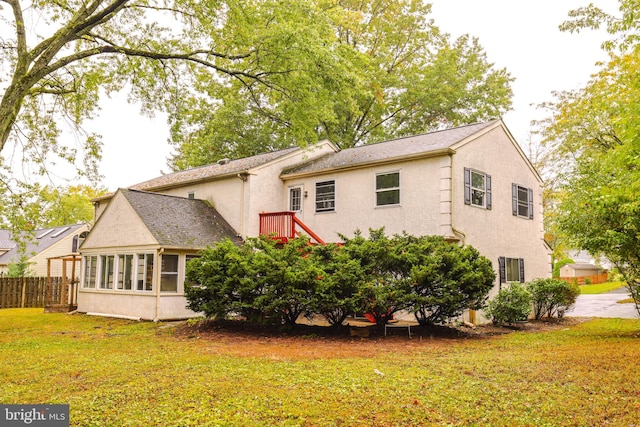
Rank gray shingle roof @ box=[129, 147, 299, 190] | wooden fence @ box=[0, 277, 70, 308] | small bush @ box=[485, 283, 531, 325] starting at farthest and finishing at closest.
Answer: wooden fence @ box=[0, 277, 70, 308] < gray shingle roof @ box=[129, 147, 299, 190] < small bush @ box=[485, 283, 531, 325]

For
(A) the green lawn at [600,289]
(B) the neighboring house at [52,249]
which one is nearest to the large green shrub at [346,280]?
(B) the neighboring house at [52,249]

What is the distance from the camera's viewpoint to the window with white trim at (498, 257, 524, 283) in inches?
647

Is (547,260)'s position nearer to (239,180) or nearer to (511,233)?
(511,233)

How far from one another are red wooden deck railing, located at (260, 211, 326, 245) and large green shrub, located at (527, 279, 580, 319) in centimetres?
762

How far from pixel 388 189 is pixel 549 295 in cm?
682

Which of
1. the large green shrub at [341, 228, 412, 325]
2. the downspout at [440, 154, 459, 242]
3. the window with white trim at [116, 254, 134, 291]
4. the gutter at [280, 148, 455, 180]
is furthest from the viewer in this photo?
the window with white trim at [116, 254, 134, 291]

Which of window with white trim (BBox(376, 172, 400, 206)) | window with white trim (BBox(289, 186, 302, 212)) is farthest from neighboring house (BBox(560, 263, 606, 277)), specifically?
window with white trim (BBox(376, 172, 400, 206))

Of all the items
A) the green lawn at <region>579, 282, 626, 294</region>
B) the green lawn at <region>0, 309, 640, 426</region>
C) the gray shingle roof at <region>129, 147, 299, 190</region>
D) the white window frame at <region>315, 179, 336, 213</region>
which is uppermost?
Answer: the gray shingle roof at <region>129, 147, 299, 190</region>

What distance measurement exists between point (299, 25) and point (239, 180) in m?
7.17

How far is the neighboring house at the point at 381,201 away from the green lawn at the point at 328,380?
198 inches

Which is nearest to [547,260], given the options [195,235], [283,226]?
[283,226]

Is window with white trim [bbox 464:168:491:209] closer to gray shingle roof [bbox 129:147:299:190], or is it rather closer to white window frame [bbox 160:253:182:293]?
gray shingle roof [bbox 129:147:299:190]

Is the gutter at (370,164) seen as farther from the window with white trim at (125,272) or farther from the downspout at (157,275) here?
the window with white trim at (125,272)

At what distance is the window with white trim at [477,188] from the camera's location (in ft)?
50.6
